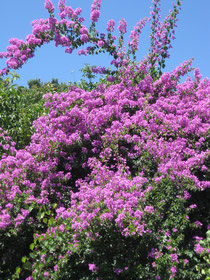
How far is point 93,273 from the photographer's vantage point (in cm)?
434

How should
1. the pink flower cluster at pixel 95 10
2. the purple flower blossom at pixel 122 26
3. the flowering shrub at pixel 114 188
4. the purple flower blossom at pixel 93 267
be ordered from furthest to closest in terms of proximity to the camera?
the purple flower blossom at pixel 122 26 → the pink flower cluster at pixel 95 10 → the flowering shrub at pixel 114 188 → the purple flower blossom at pixel 93 267

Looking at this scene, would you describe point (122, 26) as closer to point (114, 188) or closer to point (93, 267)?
point (114, 188)

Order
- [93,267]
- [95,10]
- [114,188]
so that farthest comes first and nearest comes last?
1. [95,10]
2. [114,188]
3. [93,267]

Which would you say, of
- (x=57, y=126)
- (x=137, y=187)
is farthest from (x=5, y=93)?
(x=137, y=187)

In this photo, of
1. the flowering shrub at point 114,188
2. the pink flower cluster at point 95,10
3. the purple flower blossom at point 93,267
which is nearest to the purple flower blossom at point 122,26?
the pink flower cluster at point 95,10

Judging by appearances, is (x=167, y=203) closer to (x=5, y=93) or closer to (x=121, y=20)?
(x=5, y=93)

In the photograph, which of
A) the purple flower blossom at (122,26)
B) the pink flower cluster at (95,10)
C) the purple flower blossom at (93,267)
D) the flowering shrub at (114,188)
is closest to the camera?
the purple flower blossom at (93,267)

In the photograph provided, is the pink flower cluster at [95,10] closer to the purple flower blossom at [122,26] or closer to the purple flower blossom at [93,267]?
the purple flower blossom at [122,26]

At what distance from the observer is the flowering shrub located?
4348 millimetres

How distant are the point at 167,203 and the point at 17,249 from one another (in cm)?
237

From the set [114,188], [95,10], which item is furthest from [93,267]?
[95,10]

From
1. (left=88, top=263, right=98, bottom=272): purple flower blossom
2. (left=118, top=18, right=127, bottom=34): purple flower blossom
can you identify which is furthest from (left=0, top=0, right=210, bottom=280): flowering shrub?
(left=118, top=18, right=127, bottom=34): purple flower blossom

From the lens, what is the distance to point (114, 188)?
4879 mm

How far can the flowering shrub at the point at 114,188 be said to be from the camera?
14.3ft
